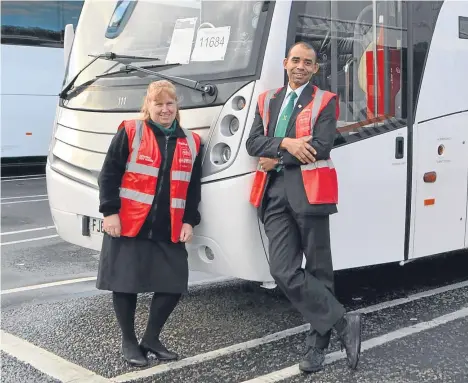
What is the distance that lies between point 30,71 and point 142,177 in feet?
39.3

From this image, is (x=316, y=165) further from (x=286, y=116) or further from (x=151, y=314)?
(x=151, y=314)

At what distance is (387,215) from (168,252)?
1631mm

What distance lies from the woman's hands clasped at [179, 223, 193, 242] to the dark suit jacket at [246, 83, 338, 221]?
57 cm

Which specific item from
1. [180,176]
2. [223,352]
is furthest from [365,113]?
[223,352]

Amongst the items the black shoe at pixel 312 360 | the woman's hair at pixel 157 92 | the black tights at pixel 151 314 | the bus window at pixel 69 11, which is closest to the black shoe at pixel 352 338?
the black shoe at pixel 312 360

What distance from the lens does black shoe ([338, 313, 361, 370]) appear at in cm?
408

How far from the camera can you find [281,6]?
4.41 m

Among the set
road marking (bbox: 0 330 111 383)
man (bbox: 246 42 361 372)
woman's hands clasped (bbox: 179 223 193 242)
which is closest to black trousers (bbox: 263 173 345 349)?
man (bbox: 246 42 361 372)

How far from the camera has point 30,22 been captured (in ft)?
48.1

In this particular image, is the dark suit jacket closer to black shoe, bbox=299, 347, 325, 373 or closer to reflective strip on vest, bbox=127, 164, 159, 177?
reflective strip on vest, bbox=127, 164, 159, 177

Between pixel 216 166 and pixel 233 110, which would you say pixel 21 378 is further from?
pixel 233 110

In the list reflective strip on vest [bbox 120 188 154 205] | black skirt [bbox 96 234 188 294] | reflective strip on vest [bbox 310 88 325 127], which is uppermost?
reflective strip on vest [bbox 310 88 325 127]

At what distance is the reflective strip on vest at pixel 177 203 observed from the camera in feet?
13.7

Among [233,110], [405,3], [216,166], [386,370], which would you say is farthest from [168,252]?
[405,3]
